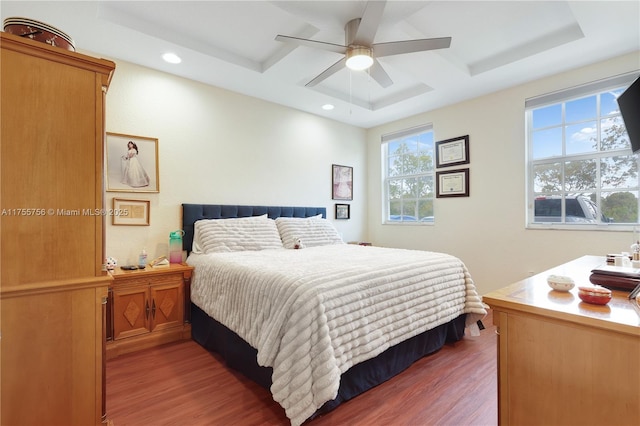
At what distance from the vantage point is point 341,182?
4730mm

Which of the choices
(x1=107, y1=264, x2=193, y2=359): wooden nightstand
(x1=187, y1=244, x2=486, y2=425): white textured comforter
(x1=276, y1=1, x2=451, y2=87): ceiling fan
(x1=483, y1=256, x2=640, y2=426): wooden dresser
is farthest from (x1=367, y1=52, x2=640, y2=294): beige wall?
(x1=107, y1=264, x2=193, y2=359): wooden nightstand

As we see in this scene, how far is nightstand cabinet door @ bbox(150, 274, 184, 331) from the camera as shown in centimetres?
259

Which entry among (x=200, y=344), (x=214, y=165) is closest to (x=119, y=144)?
(x=214, y=165)

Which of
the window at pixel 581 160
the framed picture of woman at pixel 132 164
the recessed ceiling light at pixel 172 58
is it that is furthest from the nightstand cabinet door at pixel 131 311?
the window at pixel 581 160

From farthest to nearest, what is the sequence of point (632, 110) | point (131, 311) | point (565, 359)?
1. point (131, 311)
2. point (632, 110)
3. point (565, 359)

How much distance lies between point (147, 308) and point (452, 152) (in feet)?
12.9

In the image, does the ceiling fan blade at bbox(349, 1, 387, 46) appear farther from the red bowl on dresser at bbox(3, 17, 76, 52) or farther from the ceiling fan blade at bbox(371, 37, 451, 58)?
the red bowl on dresser at bbox(3, 17, 76, 52)

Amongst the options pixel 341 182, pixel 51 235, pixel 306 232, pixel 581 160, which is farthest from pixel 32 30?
pixel 581 160

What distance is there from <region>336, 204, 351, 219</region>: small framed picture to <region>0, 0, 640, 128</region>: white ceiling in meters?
1.89

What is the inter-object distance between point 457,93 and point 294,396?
3684mm

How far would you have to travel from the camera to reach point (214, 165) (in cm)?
342

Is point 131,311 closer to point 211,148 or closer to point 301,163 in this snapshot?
point 211,148

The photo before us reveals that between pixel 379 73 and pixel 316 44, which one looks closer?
pixel 316 44

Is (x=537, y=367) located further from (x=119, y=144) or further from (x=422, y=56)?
(x=119, y=144)
